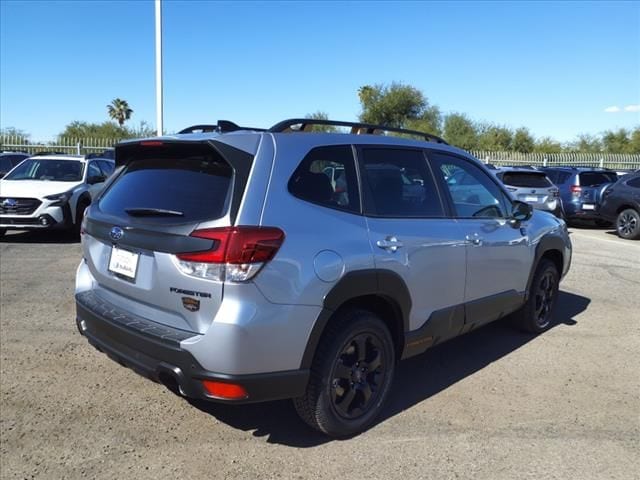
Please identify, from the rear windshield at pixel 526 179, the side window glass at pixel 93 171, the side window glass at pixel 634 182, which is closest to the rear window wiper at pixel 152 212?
the side window glass at pixel 93 171

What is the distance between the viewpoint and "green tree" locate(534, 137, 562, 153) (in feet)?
169

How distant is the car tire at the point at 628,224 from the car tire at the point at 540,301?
8342 mm

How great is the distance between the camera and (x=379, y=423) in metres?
3.47

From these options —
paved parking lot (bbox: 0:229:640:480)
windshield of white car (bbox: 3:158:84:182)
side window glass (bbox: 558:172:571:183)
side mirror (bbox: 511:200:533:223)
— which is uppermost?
side window glass (bbox: 558:172:571:183)

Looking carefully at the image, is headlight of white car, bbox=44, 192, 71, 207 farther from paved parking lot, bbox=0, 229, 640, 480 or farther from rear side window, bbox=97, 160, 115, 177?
paved parking lot, bbox=0, 229, 640, 480

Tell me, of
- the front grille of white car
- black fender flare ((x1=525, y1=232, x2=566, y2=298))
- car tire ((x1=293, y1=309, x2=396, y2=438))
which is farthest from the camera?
the front grille of white car

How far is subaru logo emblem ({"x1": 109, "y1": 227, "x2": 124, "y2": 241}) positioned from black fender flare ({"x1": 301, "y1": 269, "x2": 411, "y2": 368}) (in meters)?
1.23

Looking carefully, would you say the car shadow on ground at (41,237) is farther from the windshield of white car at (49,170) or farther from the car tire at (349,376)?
the car tire at (349,376)

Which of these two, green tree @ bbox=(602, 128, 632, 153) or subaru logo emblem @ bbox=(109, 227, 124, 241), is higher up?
green tree @ bbox=(602, 128, 632, 153)

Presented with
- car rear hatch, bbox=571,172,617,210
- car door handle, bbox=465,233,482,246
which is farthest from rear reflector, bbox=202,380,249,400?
car rear hatch, bbox=571,172,617,210

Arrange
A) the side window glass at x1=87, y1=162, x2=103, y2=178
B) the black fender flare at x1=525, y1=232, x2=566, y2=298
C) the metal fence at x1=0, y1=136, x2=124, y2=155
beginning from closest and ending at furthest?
the black fender flare at x1=525, y1=232, x2=566, y2=298 < the side window glass at x1=87, y1=162, x2=103, y2=178 < the metal fence at x1=0, y1=136, x2=124, y2=155

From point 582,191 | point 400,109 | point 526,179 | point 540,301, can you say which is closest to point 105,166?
point 526,179

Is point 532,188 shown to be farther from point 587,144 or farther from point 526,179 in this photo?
point 587,144

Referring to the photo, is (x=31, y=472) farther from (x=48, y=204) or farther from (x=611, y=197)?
(x=611, y=197)
